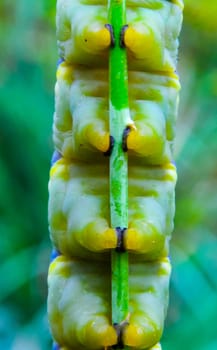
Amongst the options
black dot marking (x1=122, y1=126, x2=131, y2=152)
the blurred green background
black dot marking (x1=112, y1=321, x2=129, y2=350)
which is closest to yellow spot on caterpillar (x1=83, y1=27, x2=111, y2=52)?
black dot marking (x1=122, y1=126, x2=131, y2=152)

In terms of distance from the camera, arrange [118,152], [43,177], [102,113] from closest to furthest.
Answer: [118,152] → [102,113] → [43,177]

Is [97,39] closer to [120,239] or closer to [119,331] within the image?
[120,239]

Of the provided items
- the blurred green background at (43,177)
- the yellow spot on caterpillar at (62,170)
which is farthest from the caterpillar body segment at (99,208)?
the blurred green background at (43,177)

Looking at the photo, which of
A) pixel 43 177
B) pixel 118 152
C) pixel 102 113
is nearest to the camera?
pixel 118 152

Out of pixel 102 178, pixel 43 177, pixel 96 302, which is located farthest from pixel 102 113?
pixel 43 177

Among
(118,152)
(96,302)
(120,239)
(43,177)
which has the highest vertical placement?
(118,152)

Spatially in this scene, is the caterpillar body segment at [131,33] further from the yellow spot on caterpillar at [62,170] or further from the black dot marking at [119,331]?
the black dot marking at [119,331]

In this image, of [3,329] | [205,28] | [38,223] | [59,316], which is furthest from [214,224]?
[59,316]

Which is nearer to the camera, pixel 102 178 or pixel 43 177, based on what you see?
pixel 102 178
